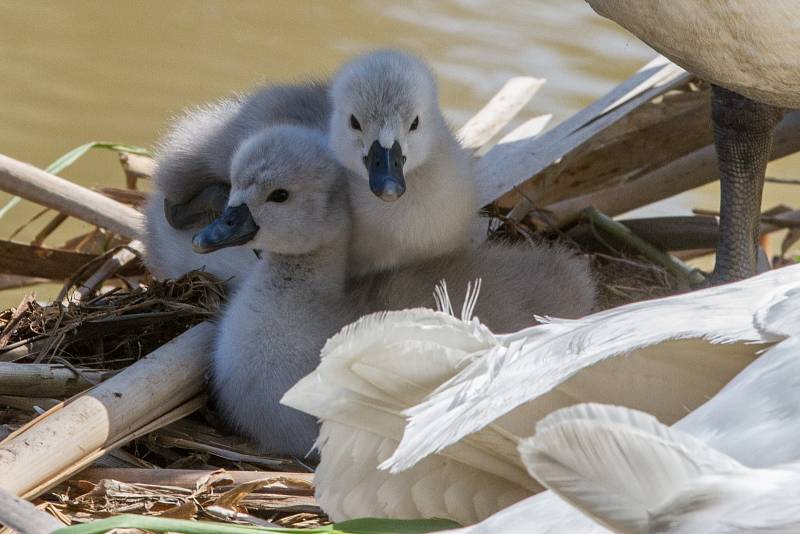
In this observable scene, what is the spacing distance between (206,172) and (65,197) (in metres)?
0.33

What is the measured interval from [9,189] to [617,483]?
1.96 m

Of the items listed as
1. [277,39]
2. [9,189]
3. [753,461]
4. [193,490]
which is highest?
[277,39]

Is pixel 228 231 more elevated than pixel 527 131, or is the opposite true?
pixel 527 131

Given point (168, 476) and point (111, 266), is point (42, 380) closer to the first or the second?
point (168, 476)

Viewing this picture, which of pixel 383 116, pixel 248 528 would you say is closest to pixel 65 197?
pixel 383 116

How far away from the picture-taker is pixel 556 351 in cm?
134

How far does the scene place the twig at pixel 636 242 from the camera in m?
2.88

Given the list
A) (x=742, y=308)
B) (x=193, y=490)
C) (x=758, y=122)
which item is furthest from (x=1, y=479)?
(x=758, y=122)

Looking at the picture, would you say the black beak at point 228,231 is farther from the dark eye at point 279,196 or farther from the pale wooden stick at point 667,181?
the pale wooden stick at point 667,181

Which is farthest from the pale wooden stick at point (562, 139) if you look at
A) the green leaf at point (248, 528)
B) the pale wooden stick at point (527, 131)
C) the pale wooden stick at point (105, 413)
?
the green leaf at point (248, 528)

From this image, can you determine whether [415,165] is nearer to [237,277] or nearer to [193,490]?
[237,277]

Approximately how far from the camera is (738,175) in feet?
9.14

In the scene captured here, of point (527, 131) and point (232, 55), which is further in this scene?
point (232, 55)

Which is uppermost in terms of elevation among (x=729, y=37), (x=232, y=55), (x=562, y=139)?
(x=232, y=55)
